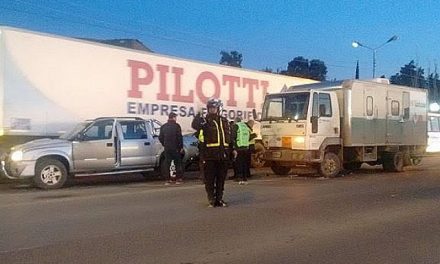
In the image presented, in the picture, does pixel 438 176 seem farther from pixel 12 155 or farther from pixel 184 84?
pixel 12 155

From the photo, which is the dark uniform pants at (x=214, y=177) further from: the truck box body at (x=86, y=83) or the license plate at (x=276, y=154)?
the license plate at (x=276, y=154)

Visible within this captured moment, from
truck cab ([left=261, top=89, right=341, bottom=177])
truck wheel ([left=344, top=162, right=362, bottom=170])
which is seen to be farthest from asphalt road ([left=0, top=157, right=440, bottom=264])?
truck wheel ([left=344, top=162, right=362, bottom=170])

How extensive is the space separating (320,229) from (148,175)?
31.7 feet

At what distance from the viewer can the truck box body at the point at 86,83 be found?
53.4ft

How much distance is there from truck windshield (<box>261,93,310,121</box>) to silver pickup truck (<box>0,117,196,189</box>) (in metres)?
3.34

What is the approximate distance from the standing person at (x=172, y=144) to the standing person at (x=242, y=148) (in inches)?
59.4

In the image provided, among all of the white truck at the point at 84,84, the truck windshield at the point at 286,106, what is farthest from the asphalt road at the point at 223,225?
the truck windshield at the point at 286,106

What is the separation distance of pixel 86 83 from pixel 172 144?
310cm

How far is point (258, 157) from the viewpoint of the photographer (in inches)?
813

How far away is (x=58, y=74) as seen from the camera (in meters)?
17.3

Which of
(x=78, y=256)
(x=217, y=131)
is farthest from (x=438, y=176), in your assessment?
(x=78, y=256)

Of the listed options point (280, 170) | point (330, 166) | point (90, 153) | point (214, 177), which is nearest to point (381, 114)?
point (330, 166)

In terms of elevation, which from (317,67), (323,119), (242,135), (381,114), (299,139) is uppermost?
(317,67)

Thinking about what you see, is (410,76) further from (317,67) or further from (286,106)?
(286,106)
